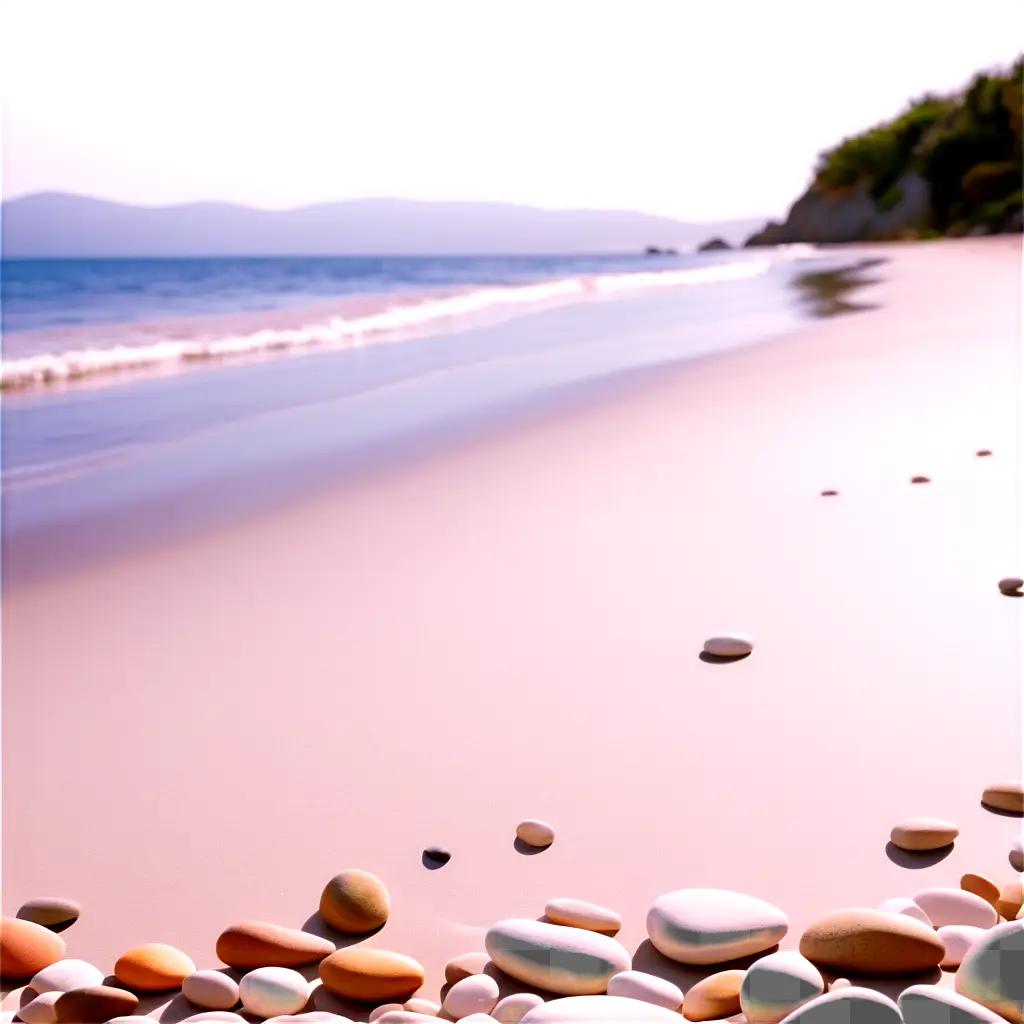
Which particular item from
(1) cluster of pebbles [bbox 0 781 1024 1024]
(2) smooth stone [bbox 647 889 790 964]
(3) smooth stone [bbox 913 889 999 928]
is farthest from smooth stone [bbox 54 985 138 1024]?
(3) smooth stone [bbox 913 889 999 928]

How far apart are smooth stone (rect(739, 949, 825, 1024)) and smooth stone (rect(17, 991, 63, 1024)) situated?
808 millimetres

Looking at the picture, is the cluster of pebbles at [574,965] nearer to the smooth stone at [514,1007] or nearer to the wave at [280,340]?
the smooth stone at [514,1007]

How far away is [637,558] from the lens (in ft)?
8.70

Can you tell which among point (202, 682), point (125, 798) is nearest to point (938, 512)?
point (202, 682)

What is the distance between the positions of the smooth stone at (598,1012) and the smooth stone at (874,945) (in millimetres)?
208

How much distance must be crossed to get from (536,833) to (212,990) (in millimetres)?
495

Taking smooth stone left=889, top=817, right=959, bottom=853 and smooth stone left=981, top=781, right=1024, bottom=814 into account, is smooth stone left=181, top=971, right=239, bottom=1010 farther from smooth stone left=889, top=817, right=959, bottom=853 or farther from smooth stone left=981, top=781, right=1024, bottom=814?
smooth stone left=981, top=781, right=1024, bottom=814

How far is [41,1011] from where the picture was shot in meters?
1.22

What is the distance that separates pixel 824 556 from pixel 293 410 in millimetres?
3448

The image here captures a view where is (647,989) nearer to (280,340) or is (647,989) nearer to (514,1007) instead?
(514,1007)

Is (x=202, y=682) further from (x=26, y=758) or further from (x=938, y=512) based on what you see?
(x=938, y=512)

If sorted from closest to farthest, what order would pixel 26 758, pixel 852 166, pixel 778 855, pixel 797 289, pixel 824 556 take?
pixel 778 855, pixel 26 758, pixel 824 556, pixel 797 289, pixel 852 166

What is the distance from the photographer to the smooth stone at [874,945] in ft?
3.84

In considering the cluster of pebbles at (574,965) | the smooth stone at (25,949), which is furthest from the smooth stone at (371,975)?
the smooth stone at (25,949)
